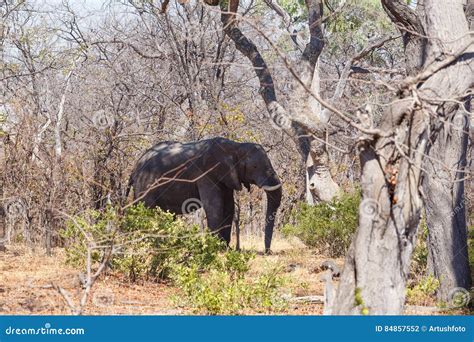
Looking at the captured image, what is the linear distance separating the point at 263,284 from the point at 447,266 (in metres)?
2.21

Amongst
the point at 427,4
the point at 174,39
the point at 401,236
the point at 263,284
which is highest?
the point at 174,39

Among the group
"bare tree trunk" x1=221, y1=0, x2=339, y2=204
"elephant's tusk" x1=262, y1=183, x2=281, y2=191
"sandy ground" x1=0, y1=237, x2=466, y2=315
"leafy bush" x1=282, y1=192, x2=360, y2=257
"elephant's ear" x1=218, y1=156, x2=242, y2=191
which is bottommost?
"sandy ground" x1=0, y1=237, x2=466, y2=315

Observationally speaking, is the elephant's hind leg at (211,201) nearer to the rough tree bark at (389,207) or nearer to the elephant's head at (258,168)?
the elephant's head at (258,168)

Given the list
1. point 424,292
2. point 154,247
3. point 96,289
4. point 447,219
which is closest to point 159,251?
point 154,247

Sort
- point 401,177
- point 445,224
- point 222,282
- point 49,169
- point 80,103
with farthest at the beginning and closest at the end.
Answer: point 80,103
point 49,169
point 445,224
point 222,282
point 401,177

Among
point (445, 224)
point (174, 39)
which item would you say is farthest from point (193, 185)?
point (445, 224)

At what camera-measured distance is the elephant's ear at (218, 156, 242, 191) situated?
13.8 metres

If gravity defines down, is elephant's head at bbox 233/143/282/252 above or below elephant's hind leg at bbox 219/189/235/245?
above

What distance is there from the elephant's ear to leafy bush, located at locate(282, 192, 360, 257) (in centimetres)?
118

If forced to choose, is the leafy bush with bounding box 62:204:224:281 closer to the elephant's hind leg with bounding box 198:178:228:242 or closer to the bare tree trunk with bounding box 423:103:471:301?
the bare tree trunk with bounding box 423:103:471:301

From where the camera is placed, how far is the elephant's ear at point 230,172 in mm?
13836

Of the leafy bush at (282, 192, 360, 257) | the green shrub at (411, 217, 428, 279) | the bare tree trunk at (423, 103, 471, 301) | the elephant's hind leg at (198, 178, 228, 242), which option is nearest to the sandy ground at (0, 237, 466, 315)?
the leafy bush at (282, 192, 360, 257)

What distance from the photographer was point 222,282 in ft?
27.0

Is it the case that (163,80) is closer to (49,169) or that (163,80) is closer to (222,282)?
(49,169)
